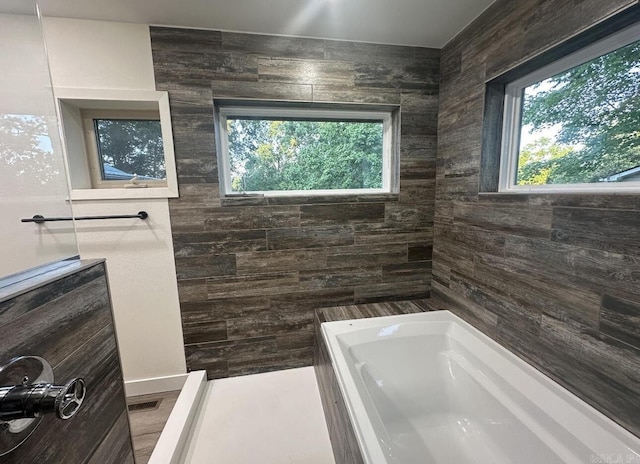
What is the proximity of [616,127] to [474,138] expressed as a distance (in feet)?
2.03

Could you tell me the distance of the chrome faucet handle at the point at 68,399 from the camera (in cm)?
52

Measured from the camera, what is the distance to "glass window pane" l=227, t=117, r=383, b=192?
71.9 inches

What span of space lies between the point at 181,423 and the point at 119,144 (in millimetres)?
1797

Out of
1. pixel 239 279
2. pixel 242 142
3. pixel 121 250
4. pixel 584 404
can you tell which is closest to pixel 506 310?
pixel 584 404

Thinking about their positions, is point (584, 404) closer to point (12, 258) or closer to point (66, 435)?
point (66, 435)

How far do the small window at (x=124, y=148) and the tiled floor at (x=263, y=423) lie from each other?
5.06ft

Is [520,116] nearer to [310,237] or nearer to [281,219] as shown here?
[310,237]

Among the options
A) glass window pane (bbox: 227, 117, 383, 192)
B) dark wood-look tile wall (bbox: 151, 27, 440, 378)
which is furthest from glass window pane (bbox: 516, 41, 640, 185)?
glass window pane (bbox: 227, 117, 383, 192)

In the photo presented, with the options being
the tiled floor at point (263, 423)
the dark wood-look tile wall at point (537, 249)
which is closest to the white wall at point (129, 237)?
the tiled floor at point (263, 423)

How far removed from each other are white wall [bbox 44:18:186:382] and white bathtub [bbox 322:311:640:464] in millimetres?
1156

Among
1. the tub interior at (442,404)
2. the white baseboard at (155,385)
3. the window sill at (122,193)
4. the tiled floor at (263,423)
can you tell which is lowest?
the tiled floor at (263,423)

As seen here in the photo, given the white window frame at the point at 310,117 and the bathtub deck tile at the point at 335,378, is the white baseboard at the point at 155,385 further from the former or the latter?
the white window frame at the point at 310,117

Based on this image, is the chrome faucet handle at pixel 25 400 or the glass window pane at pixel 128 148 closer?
the chrome faucet handle at pixel 25 400

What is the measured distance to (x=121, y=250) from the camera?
164cm
